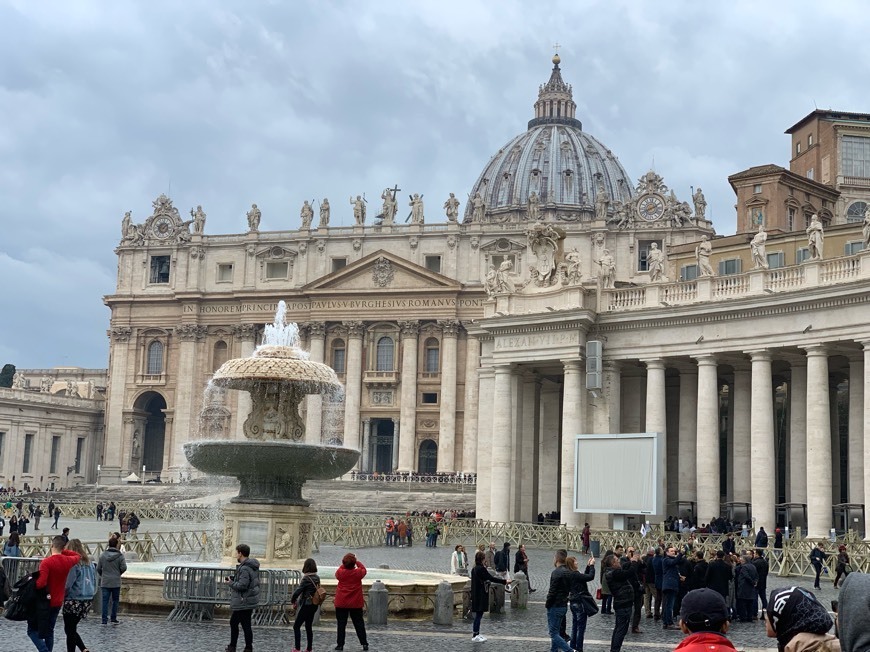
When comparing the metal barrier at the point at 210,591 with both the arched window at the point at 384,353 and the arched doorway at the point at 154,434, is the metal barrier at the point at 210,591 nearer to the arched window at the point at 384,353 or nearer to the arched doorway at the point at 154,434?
the arched window at the point at 384,353

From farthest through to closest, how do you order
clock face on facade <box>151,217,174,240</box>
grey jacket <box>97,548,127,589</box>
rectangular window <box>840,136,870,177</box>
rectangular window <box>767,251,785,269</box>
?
1. clock face on facade <box>151,217,174,240</box>
2. rectangular window <box>840,136,870,177</box>
3. rectangular window <box>767,251,785,269</box>
4. grey jacket <box>97,548,127,589</box>

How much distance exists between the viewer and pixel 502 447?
3747 centimetres

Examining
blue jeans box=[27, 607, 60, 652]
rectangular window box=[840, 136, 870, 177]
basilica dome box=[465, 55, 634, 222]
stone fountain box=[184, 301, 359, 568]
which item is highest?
basilica dome box=[465, 55, 634, 222]

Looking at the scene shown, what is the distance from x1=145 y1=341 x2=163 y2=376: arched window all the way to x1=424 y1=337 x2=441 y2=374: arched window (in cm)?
2033

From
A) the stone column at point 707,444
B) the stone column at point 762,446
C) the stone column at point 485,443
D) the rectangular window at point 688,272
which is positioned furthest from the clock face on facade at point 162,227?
the stone column at point 762,446

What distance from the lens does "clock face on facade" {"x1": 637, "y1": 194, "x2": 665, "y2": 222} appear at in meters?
78.0

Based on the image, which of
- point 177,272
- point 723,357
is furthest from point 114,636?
point 177,272

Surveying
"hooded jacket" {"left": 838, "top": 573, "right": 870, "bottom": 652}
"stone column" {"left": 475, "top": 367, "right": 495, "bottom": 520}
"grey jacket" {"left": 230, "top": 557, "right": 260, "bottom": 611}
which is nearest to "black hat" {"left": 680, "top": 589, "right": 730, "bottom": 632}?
"hooded jacket" {"left": 838, "top": 573, "right": 870, "bottom": 652}

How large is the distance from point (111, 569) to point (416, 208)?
66.5 meters

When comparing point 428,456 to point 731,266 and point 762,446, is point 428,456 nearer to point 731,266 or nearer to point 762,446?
point 731,266

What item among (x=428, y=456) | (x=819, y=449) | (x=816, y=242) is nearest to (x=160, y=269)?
(x=428, y=456)

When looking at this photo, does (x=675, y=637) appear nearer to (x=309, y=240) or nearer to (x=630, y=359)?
(x=630, y=359)

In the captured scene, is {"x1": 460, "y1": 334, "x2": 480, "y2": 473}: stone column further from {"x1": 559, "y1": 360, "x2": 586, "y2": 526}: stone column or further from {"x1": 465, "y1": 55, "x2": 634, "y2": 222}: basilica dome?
{"x1": 559, "y1": 360, "x2": 586, "y2": 526}: stone column

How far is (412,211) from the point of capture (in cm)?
8269
